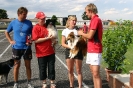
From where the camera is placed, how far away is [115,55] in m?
6.62

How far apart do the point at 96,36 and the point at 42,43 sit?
152 centimetres

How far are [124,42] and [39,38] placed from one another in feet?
8.13

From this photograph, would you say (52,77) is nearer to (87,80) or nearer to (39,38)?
(39,38)

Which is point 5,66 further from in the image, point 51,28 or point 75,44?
point 75,44

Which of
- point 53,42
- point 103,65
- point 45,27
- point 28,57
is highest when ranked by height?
point 45,27

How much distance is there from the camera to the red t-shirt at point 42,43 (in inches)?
217

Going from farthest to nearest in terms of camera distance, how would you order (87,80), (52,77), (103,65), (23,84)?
1. (103,65)
2. (87,80)
3. (23,84)
4. (52,77)

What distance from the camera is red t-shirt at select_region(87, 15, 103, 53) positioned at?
4.48m

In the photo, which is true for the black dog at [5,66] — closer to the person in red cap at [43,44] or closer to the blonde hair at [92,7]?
the person in red cap at [43,44]

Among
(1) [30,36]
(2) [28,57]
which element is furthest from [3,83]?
(1) [30,36]

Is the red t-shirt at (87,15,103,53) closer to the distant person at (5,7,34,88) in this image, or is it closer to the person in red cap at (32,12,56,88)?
the person in red cap at (32,12,56,88)

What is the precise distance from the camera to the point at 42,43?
18.4 feet

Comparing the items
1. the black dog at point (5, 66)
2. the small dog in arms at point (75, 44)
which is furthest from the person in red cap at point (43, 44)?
the black dog at point (5, 66)

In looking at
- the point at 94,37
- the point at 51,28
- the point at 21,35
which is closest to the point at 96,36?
the point at 94,37
